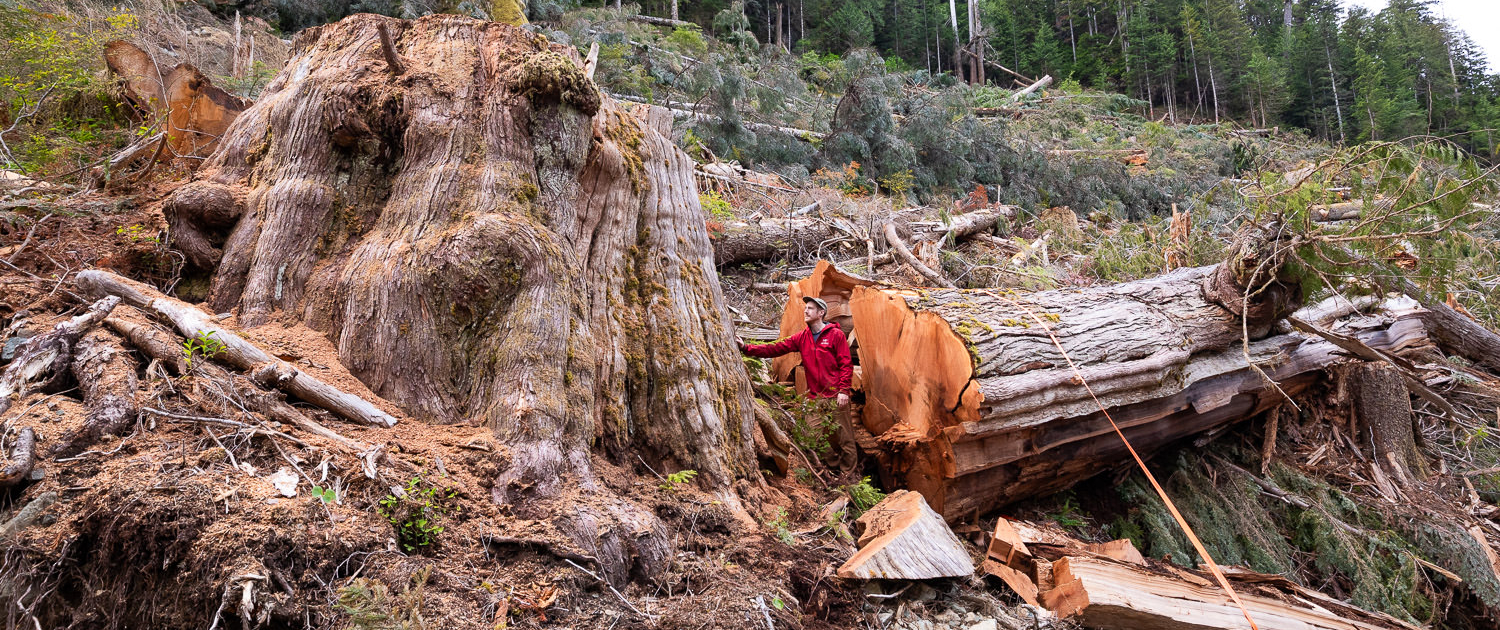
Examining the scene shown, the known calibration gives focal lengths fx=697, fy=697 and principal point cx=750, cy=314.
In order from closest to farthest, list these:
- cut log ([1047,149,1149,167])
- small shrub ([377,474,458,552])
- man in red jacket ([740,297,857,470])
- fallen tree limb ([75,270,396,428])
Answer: small shrub ([377,474,458,552]), fallen tree limb ([75,270,396,428]), man in red jacket ([740,297,857,470]), cut log ([1047,149,1149,167])

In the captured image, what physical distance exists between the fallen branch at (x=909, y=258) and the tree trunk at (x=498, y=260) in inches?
160

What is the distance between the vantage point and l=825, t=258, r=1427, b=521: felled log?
3924mm

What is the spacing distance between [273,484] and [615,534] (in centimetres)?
109

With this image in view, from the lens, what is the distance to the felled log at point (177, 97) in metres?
5.14

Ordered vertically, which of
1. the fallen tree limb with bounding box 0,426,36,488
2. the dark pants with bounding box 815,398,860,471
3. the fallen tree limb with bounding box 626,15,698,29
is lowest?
the dark pants with bounding box 815,398,860,471

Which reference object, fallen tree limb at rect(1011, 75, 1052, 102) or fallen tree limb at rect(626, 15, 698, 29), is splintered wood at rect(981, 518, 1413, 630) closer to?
fallen tree limb at rect(626, 15, 698, 29)

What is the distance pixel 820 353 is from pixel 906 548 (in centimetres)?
214

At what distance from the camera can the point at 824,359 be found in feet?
16.3

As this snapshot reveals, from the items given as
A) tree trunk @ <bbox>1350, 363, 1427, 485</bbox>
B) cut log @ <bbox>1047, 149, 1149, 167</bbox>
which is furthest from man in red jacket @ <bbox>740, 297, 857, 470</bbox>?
cut log @ <bbox>1047, 149, 1149, 167</bbox>

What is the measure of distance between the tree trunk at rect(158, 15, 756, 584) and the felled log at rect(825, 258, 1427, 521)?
3.86ft

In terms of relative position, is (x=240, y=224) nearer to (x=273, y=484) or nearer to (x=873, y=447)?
(x=273, y=484)

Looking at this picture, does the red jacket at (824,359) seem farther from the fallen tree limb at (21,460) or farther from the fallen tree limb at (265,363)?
the fallen tree limb at (21,460)

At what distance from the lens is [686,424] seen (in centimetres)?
338

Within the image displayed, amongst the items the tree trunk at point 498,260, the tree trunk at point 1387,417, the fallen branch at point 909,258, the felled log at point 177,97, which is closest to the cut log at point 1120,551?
the tree trunk at point 498,260
